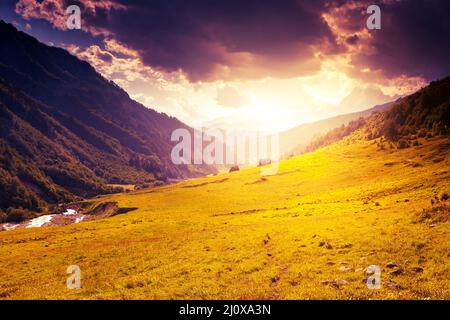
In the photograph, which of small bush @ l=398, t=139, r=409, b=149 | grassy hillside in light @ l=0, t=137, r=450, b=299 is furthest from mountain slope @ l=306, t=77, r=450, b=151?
grassy hillside in light @ l=0, t=137, r=450, b=299

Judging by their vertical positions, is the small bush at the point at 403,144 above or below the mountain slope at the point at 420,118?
below

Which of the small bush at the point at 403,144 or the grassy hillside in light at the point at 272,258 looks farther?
the small bush at the point at 403,144

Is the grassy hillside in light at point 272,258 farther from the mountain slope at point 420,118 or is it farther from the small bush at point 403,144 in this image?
the mountain slope at point 420,118

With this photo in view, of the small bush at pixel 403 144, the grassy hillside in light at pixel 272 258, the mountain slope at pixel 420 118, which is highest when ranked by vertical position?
the mountain slope at pixel 420 118

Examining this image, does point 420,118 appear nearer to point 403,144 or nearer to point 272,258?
point 403,144

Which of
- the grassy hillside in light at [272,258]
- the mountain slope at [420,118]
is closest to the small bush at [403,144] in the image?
the mountain slope at [420,118]

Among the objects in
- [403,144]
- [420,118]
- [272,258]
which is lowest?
[272,258]

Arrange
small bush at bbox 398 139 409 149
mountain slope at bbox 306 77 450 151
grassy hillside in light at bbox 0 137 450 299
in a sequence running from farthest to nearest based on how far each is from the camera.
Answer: mountain slope at bbox 306 77 450 151, small bush at bbox 398 139 409 149, grassy hillside in light at bbox 0 137 450 299

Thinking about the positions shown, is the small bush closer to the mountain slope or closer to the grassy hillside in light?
the mountain slope

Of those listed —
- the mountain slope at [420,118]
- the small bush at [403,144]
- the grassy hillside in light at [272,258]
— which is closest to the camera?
the grassy hillside in light at [272,258]

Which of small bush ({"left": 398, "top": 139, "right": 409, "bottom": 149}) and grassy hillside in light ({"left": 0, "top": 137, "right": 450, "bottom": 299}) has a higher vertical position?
small bush ({"left": 398, "top": 139, "right": 409, "bottom": 149})

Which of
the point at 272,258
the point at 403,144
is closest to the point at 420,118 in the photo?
the point at 403,144

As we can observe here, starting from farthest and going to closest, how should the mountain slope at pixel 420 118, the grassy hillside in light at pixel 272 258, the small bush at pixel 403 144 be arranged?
1. the mountain slope at pixel 420 118
2. the small bush at pixel 403 144
3. the grassy hillside in light at pixel 272 258
